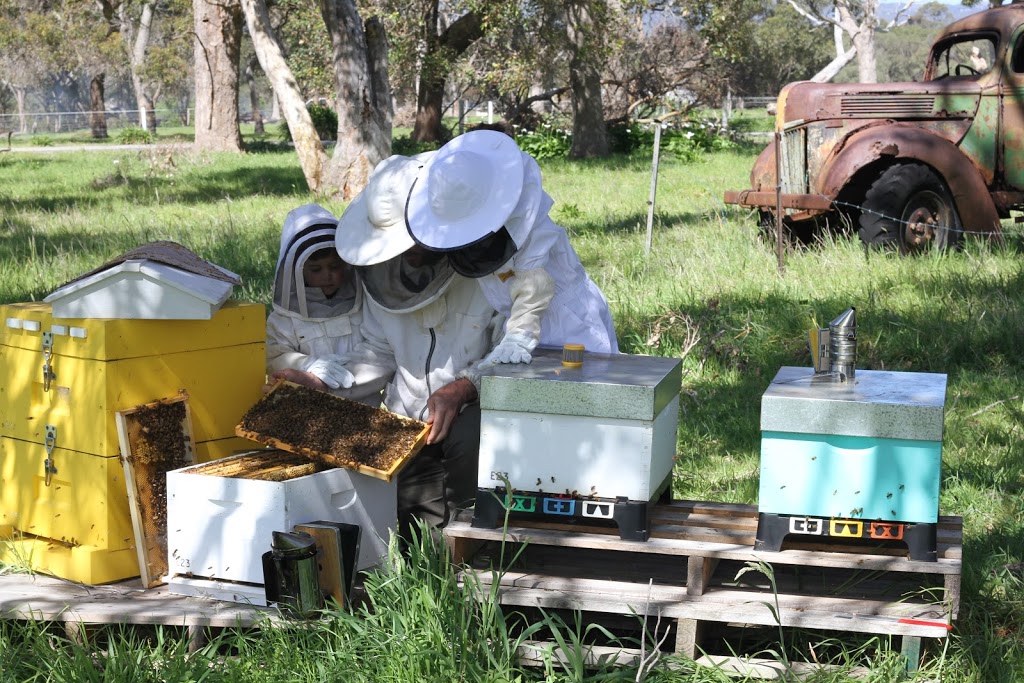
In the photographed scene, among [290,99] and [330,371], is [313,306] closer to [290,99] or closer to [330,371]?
[330,371]

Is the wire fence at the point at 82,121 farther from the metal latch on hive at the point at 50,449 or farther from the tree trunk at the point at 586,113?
the metal latch on hive at the point at 50,449

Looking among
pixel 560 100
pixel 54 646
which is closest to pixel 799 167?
pixel 54 646

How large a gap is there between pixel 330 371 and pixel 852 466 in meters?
1.70

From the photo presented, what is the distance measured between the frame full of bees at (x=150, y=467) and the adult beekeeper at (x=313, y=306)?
51 centimetres

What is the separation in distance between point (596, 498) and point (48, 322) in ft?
5.42

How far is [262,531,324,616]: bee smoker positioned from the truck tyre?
6110mm

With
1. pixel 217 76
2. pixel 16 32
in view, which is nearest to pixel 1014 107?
pixel 217 76

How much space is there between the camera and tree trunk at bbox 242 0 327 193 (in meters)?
13.5

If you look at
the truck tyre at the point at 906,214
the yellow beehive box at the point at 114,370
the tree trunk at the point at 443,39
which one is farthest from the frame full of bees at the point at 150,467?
the tree trunk at the point at 443,39

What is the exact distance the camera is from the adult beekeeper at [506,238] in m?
3.26

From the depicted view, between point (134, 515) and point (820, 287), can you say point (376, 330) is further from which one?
point (820, 287)

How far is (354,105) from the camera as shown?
12.7 m

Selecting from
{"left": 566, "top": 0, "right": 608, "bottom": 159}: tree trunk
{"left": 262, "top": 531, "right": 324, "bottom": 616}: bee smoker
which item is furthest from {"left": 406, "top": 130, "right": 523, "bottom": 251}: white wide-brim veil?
{"left": 566, "top": 0, "right": 608, "bottom": 159}: tree trunk

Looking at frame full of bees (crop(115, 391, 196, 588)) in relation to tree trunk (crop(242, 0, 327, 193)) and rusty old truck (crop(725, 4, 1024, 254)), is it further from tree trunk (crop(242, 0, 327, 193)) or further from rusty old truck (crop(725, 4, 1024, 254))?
tree trunk (crop(242, 0, 327, 193))
